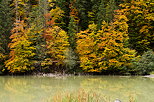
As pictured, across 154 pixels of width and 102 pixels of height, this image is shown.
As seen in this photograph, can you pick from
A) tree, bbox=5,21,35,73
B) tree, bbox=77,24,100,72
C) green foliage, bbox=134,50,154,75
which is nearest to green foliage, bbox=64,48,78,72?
Result: tree, bbox=77,24,100,72

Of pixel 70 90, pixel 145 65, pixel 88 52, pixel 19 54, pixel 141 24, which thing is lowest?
pixel 70 90

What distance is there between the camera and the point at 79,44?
2133 centimetres

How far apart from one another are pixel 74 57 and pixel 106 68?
3544 millimetres

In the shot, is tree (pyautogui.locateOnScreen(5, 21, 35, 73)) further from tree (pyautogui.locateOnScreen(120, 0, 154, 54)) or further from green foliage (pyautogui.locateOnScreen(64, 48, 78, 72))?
tree (pyautogui.locateOnScreen(120, 0, 154, 54))

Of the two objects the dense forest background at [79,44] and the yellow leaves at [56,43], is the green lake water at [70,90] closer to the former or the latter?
the dense forest background at [79,44]

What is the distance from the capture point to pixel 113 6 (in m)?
24.5

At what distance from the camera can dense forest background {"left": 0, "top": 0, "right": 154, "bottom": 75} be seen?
20.6 m

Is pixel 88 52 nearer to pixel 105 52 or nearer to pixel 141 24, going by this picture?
pixel 105 52

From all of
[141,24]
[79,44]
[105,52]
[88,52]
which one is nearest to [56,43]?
[79,44]

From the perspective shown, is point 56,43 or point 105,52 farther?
point 56,43

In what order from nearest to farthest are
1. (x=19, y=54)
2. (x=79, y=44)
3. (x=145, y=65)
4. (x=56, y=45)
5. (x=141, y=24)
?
(x=145, y=65) < (x=19, y=54) < (x=79, y=44) < (x=56, y=45) < (x=141, y=24)

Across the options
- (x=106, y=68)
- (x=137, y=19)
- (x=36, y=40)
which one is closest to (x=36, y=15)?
(x=36, y=40)

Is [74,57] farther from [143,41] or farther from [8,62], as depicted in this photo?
[143,41]

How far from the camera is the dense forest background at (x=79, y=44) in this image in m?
20.6
